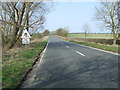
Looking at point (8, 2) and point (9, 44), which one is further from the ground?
point (8, 2)

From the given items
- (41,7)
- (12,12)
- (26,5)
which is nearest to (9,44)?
(12,12)

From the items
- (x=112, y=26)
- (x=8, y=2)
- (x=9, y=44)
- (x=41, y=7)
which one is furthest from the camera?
(x=112, y=26)

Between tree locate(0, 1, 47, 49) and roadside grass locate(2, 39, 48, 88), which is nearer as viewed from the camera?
roadside grass locate(2, 39, 48, 88)

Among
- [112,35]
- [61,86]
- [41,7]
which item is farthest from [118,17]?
[61,86]

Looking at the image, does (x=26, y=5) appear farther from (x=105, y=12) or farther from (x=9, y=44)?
(x=105, y=12)

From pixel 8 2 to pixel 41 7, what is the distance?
575 cm

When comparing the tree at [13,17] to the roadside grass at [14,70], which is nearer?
the roadside grass at [14,70]

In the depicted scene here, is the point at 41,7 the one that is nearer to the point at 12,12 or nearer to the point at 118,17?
the point at 12,12

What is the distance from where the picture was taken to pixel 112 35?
33.8 m

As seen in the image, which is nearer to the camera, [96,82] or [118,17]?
[96,82]

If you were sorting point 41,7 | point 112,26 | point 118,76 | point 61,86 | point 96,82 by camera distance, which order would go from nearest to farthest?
1. point 61,86
2. point 96,82
3. point 118,76
4. point 41,7
5. point 112,26

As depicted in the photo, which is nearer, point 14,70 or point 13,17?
point 14,70

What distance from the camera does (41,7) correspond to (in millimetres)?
24844

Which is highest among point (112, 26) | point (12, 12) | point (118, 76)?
point (12, 12)
